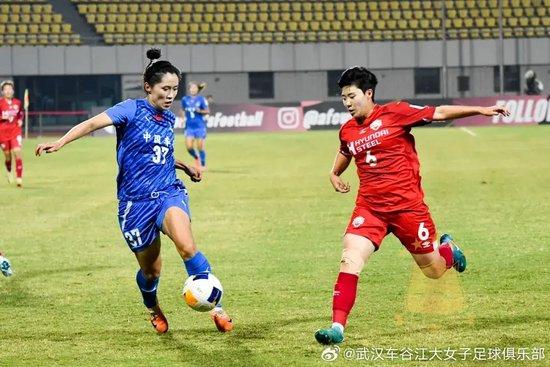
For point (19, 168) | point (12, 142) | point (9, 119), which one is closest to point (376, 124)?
point (19, 168)

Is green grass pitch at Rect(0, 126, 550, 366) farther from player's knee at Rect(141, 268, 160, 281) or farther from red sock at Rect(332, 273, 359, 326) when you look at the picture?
player's knee at Rect(141, 268, 160, 281)

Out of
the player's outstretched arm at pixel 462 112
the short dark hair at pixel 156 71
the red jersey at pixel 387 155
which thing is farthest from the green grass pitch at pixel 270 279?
the short dark hair at pixel 156 71

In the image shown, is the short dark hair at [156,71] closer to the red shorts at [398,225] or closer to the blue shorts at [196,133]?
the red shorts at [398,225]

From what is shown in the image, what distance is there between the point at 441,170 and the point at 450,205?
26.4 ft

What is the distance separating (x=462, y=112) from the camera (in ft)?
27.2

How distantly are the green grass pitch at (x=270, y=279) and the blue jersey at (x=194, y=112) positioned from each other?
536 cm

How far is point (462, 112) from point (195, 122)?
23.4 meters

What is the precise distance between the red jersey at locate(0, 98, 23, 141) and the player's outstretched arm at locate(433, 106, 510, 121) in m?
19.5

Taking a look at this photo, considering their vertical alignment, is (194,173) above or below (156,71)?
below

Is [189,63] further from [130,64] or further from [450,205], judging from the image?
[450,205]

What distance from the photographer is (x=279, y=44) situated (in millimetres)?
58688

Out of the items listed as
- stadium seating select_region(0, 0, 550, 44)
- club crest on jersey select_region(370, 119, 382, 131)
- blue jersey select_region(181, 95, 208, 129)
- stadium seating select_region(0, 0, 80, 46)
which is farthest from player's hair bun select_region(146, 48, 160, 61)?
stadium seating select_region(0, 0, 550, 44)

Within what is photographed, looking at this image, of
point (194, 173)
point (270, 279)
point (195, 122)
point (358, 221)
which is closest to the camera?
point (358, 221)

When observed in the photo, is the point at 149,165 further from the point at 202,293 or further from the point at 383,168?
the point at 383,168
